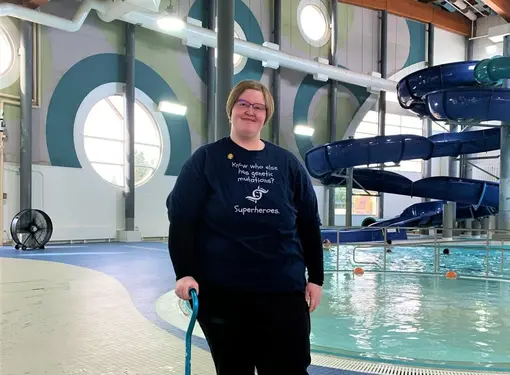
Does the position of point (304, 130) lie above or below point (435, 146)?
above

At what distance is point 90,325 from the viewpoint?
10.7 feet

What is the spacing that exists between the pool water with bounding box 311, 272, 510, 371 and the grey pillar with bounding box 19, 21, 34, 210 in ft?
22.8

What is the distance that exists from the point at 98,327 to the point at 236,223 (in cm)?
224

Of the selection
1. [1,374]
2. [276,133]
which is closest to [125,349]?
[1,374]

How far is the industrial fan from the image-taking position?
862 cm

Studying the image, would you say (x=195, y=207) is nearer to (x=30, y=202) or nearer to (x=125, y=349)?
(x=125, y=349)

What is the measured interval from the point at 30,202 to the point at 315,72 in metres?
9.00

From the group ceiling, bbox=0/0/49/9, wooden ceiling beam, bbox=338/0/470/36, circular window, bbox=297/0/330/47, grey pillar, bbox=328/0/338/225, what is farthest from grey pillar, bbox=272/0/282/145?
ceiling, bbox=0/0/49/9

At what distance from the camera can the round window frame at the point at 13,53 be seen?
9773 mm

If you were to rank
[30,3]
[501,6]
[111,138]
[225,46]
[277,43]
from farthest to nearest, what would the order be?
[277,43] → [501,6] → [111,138] → [30,3] → [225,46]

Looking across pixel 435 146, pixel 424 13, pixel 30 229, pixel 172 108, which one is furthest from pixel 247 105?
pixel 424 13

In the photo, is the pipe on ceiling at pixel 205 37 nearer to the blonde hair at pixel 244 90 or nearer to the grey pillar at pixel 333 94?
the grey pillar at pixel 333 94

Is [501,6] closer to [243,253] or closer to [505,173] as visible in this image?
[505,173]

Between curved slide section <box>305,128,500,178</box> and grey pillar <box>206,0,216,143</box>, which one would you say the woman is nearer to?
curved slide section <box>305,128,500,178</box>
